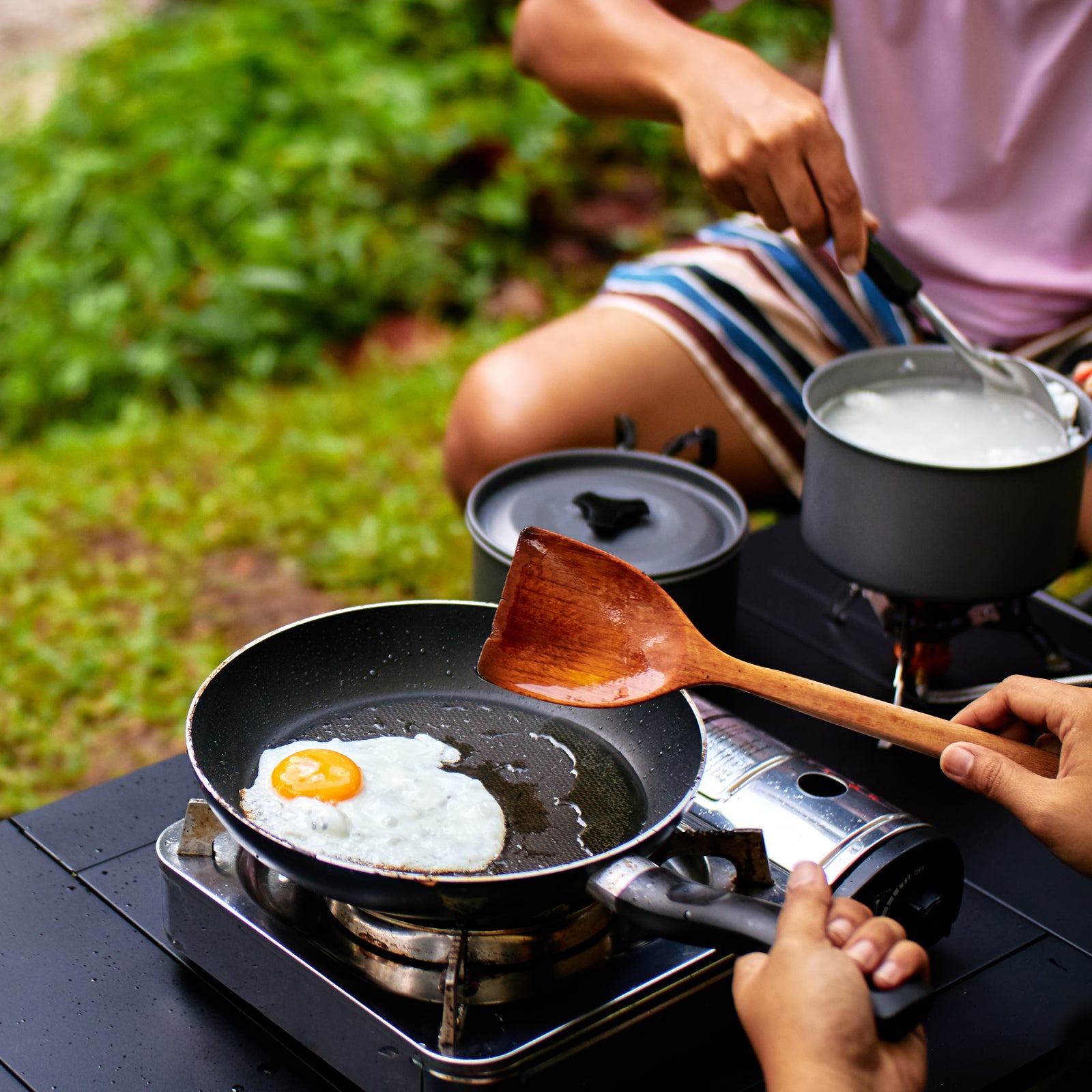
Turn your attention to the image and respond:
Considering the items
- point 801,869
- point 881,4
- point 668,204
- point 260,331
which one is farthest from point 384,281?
point 801,869

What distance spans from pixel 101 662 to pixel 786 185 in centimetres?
192

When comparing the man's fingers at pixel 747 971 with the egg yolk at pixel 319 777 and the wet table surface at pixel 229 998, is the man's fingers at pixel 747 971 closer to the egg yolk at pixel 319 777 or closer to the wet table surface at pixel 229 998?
Answer: the wet table surface at pixel 229 998

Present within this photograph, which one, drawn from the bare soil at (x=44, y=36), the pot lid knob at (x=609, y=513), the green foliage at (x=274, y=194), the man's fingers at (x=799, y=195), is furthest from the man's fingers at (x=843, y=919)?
the bare soil at (x=44, y=36)

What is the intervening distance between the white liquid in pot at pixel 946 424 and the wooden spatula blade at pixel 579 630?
1.32 feet

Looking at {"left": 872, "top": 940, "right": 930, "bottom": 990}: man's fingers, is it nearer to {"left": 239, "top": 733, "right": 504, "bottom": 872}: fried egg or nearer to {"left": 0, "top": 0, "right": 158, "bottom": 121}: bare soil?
{"left": 239, "top": 733, "right": 504, "bottom": 872}: fried egg

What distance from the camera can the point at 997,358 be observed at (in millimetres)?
1745

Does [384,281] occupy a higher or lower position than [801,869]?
lower

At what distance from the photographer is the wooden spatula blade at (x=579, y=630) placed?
1.32 meters

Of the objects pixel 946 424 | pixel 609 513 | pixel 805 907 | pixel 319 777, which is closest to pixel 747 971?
pixel 805 907

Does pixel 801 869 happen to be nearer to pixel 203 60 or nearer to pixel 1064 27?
pixel 1064 27

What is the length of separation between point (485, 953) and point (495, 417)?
49.9 inches

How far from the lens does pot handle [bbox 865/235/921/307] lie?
1771 millimetres

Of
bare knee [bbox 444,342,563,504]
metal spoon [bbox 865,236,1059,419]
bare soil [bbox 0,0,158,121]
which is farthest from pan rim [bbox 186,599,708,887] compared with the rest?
bare soil [bbox 0,0,158,121]

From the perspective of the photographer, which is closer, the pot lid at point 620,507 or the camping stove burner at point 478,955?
the camping stove burner at point 478,955
